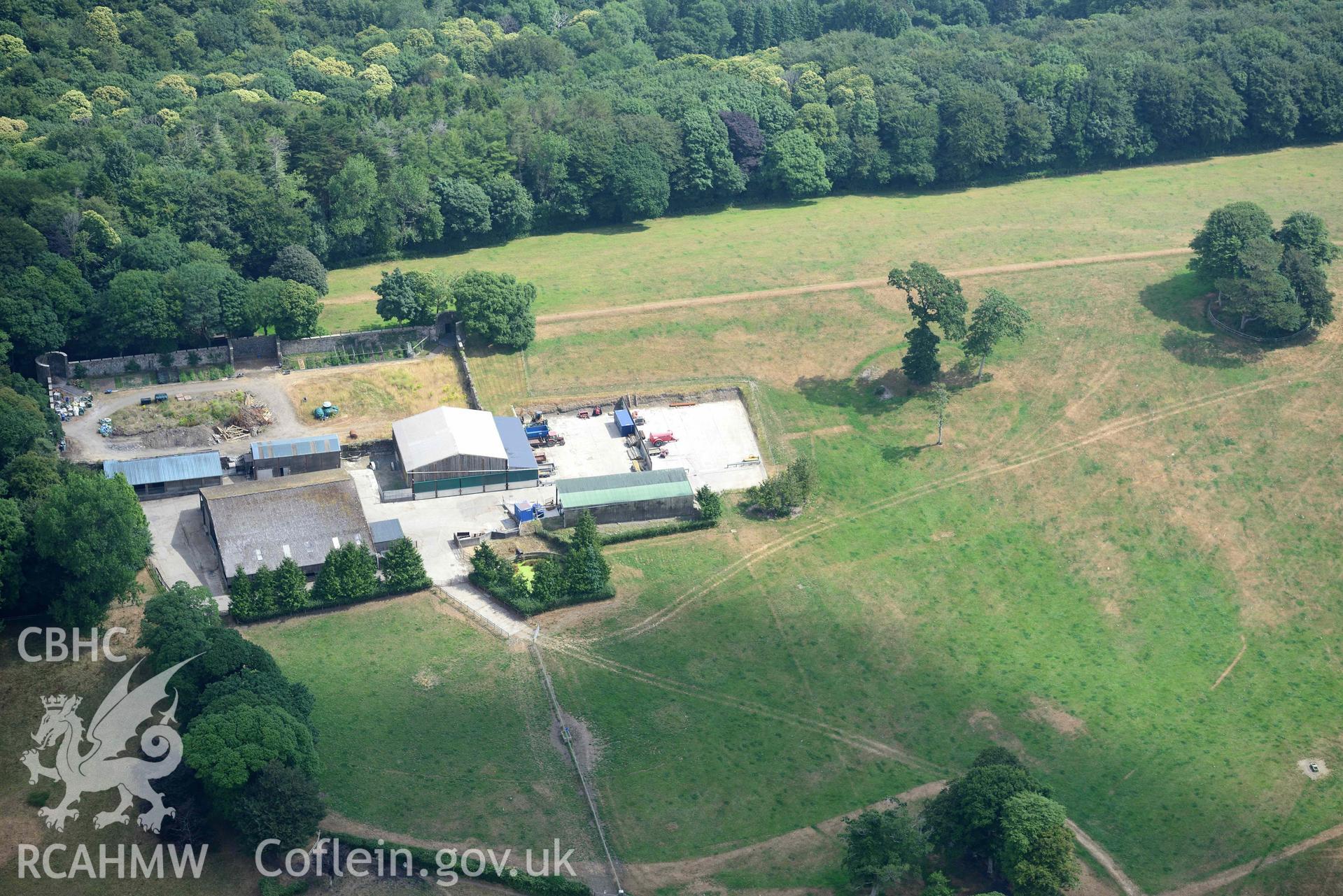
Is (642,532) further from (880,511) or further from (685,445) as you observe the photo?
(880,511)

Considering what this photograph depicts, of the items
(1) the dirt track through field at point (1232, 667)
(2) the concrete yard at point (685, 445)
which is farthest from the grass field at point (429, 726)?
(1) the dirt track through field at point (1232, 667)

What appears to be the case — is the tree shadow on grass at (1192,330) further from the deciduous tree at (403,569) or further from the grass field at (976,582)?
the deciduous tree at (403,569)

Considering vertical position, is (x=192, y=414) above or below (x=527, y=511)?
above

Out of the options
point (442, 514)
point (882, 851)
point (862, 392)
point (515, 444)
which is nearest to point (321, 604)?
point (442, 514)

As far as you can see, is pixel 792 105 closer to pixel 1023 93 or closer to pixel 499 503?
pixel 1023 93

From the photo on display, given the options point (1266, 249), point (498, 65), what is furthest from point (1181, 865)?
point (498, 65)

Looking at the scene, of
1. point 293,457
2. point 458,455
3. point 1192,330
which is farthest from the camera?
point 1192,330

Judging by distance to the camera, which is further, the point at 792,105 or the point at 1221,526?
the point at 792,105
